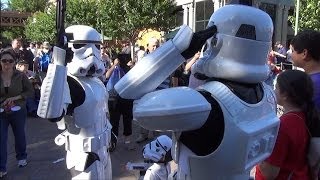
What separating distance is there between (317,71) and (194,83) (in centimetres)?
88

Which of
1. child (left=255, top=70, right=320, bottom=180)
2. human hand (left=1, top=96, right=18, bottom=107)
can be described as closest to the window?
human hand (left=1, top=96, right=18, bottom=107)

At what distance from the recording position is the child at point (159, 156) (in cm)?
350

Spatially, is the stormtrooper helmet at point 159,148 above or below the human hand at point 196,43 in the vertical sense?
below

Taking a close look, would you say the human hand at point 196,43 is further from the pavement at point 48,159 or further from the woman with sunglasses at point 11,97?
the woman with sunglasses at point 11,97

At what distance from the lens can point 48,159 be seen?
662cm

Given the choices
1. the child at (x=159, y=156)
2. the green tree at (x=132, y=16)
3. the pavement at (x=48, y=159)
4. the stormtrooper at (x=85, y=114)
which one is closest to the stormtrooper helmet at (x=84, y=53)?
the stormtrooper at (x=85, y=114)

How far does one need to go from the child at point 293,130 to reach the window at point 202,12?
74.2ft

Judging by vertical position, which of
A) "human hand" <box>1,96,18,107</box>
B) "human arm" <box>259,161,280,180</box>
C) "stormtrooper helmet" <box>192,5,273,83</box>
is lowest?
"human hand" <box>1,96,18,107</box>

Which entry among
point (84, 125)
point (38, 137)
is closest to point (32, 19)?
point (38, 137)

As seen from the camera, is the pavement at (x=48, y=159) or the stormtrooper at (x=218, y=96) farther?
the pavement at (x=48, y=159)

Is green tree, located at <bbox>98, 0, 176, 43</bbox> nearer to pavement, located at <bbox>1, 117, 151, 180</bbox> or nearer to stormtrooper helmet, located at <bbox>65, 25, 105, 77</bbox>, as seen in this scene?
pavement, located at <bbox>1, 117, 151, 180</bbox>

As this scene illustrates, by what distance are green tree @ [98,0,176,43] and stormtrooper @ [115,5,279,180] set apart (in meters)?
22.3

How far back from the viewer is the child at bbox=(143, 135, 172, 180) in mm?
3501

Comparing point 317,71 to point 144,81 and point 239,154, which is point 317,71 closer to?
point 239,154
